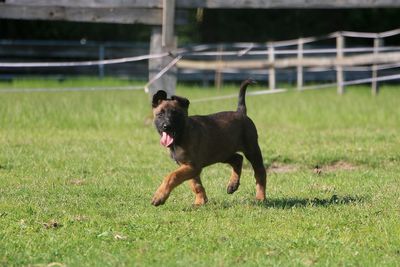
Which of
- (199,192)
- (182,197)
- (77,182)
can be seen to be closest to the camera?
(199,192)

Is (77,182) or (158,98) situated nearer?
(158,98)

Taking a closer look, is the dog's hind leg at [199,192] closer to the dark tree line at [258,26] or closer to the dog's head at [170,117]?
the dog's head at [170,117]

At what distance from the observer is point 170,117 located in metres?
8.10

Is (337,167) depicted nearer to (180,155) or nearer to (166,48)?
(180,155)

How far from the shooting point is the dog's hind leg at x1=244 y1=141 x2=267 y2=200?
345 inches

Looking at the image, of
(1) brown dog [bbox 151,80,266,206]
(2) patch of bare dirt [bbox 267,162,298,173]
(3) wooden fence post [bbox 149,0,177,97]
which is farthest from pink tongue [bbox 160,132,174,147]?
(3) wooden fence post [bbox 149,0,177,97]

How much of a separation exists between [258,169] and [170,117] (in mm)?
1196

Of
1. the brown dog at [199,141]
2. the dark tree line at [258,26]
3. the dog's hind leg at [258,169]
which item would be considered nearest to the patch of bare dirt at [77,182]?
the brown dog at [199,141]

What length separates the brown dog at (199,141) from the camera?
8.05 m

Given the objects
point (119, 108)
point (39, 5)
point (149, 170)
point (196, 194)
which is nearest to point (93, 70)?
point (119, 108)

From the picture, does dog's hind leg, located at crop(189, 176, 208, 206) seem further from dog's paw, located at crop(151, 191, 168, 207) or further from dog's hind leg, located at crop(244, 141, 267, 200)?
dog's paw, located at crop(151, 191, 168, 207)

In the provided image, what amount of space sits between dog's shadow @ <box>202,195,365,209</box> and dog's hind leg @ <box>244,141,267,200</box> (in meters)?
0.12

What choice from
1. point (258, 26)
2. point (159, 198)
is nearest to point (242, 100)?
point (159, 198)

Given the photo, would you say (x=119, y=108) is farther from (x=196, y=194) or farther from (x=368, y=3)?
(x=196, y=194)
